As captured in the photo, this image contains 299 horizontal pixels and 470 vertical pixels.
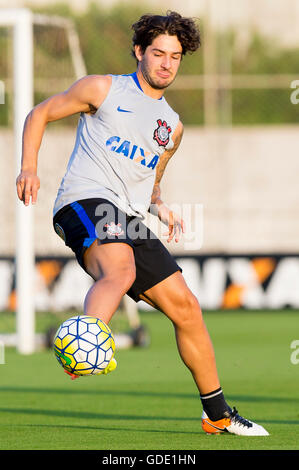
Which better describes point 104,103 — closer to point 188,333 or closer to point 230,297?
point 188,333

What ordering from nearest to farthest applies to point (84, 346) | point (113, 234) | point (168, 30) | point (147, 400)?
point (84, 346) → point (113, 234) → point (168, 30) → point (147, 400)

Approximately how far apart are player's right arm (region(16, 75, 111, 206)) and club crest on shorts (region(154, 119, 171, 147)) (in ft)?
1.17

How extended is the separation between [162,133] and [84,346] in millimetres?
1412

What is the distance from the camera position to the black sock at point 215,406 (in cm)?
626

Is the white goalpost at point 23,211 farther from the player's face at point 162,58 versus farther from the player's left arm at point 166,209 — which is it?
the player's face at point 162,58

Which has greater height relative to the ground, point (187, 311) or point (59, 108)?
point (59, 108)

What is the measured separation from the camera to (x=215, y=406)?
6.26 meters

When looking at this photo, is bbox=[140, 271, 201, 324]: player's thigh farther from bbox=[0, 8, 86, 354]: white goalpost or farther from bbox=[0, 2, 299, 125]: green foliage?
bbox=[0, 2, 299, 125]: green foliage

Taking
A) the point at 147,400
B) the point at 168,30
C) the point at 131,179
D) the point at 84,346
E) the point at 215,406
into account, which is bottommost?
the point at 147,400

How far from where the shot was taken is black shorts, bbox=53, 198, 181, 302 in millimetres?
5723

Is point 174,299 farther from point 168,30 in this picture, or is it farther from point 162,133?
point 168,30

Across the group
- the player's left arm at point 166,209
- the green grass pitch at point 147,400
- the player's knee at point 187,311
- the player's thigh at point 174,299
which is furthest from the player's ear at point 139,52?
the green grass pitch at point 147,400

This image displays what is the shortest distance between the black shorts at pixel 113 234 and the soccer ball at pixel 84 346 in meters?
0.47

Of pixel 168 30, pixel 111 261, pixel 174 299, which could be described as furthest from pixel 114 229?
pixel 168 30
